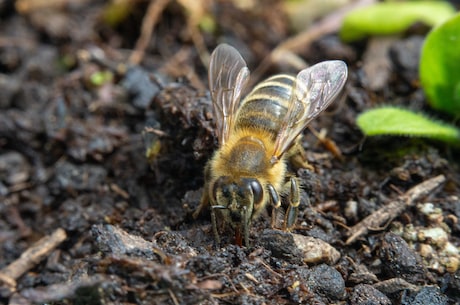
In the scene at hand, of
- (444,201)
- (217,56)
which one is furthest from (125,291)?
(444,201)

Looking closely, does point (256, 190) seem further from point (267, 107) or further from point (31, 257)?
point (31, 257)

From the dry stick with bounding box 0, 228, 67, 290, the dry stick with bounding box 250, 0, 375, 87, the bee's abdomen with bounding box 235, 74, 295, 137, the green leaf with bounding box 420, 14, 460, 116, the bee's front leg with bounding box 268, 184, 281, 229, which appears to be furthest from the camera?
the dry stick with bounding box 250, 0, 375, 87

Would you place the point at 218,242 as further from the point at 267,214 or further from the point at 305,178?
the point at 305,178

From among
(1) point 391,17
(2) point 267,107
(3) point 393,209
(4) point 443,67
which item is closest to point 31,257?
(2) point 267,107

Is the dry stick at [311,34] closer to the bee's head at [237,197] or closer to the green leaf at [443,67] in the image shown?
the green leaf at [443,67]

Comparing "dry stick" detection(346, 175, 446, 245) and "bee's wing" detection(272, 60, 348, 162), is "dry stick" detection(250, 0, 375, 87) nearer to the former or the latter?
"bee's wing" detection(272, 60, 348, 162)

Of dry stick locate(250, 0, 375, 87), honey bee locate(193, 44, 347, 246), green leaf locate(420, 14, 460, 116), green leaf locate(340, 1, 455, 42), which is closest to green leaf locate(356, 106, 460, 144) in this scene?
green leaf locate(420, 14, 460, 116)
